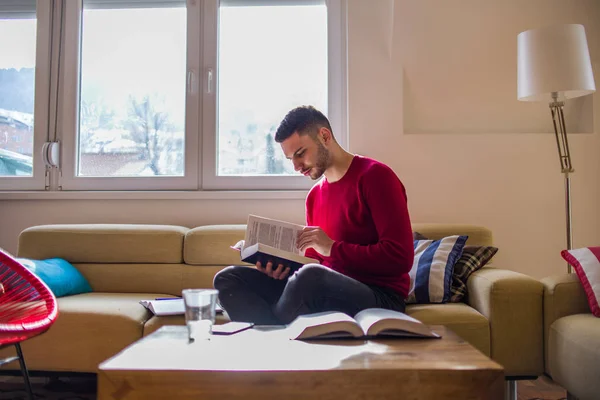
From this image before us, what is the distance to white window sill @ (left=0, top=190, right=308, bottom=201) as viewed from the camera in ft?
9.73

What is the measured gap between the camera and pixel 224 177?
3094mm

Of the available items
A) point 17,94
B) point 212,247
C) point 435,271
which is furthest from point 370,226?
point 17,94

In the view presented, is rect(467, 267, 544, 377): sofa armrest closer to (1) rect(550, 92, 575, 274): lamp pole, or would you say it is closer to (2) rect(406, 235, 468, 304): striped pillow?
(2) rect(406, 235, 468, 304): striped pillow

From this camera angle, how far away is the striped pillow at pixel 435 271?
2145mm

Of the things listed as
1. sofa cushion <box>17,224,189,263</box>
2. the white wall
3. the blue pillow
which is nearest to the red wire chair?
the blue pillow

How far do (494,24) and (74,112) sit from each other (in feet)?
8.34

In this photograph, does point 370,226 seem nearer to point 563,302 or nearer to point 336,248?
point 336,248

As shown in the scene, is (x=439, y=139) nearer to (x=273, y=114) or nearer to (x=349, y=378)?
(x=273, y=114)

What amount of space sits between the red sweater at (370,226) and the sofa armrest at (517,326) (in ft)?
1.25

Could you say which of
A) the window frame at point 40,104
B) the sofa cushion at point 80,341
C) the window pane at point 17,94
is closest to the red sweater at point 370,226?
the sofa cushion at point 80,341

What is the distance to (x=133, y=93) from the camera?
3.18m

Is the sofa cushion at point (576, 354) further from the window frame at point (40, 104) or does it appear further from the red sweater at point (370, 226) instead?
the window frame at point (40, 104)

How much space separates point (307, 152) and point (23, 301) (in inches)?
43.5

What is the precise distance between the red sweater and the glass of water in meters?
0.62
